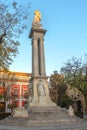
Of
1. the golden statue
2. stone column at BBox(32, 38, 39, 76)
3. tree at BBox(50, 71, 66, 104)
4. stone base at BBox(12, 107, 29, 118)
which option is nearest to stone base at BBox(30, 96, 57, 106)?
stone base at BBox(12, 107, 29, 118)

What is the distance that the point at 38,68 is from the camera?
88.5 feet

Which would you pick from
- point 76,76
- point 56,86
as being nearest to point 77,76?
point 76,76

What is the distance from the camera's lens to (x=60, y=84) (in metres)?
49.7

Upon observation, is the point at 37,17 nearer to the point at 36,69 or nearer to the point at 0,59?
the point at 36,69

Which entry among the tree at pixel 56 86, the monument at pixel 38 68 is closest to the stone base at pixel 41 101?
the monument at pixel 38 68

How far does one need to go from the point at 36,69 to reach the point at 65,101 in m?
17.9

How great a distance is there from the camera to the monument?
25219 mm

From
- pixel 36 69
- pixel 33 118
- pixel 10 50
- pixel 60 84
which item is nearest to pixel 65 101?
pixel 60 84

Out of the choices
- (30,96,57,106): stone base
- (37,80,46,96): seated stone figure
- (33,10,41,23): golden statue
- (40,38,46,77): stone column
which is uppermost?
(33,10,41,23): golden statue

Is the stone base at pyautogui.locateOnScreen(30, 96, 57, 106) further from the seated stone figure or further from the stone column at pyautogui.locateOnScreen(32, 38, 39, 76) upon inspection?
the stone column at pyautogui.locateOnScreen(32, 38, 39, 76)

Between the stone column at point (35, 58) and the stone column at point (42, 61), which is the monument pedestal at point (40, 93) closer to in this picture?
the stone column at point (42, 61)

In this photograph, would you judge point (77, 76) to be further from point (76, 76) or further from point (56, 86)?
point (56, 86)

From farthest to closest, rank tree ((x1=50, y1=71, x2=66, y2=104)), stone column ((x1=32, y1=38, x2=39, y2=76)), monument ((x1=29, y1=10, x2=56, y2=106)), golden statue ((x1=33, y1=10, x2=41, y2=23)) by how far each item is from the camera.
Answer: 1. tree ((x1=50, y1=71, x2=66, y2=104))
2. golden statue ((x1=33, y1=10, x2=41, y2=23))
3. stone column ((x1=32, y1=38, x2=39, y2=76))
4. monument ((x1=29, y1=10, x2=56, y2=106))

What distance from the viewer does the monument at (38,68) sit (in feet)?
82.7
